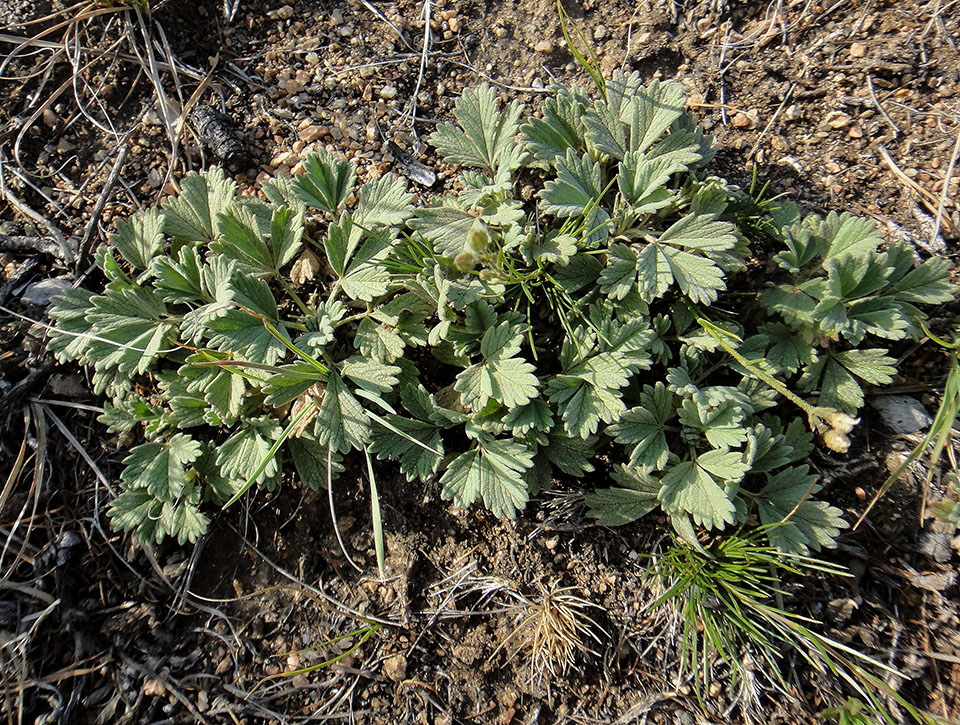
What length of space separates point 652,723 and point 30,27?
367 cm

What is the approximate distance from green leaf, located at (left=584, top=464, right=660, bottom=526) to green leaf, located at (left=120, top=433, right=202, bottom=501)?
1.40 metres

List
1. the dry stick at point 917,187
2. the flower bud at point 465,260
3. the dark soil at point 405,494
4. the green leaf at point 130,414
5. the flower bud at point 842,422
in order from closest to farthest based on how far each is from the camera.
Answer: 1. the flower bud at point 842,422
2. the flower bud at point 465,260
3. the dark soil at point 405,494
4. the green leaf at point 130,414
5. the dry stick at point 917,187

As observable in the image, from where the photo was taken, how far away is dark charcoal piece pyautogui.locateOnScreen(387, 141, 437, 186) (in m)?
2.64

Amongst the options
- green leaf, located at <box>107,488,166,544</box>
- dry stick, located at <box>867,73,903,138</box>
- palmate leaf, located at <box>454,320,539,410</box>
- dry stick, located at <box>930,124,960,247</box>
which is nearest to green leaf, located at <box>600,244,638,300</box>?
palmate leaf, located at <box>454,320,539,410</box>

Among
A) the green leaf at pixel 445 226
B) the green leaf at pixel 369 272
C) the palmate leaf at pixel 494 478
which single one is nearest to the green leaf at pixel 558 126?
the green leaf at pixel 445 226

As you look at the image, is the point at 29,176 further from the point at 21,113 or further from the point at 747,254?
the point at 747,254

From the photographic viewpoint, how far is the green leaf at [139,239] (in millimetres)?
2385

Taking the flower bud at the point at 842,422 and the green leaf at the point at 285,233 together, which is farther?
the green leaf at the point at 285,233

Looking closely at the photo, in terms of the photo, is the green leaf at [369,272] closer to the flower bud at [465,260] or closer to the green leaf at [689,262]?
the flower bud at [465,260]

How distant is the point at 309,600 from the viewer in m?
2.35

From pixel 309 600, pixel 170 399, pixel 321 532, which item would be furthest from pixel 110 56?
pixel 309 600

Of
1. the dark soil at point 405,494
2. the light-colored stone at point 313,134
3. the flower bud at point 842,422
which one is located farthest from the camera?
the light-colored stone at point 313,134

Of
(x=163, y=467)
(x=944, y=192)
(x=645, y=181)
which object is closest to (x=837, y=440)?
(x=645, y=181)

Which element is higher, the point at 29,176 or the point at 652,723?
the point at 29,176
